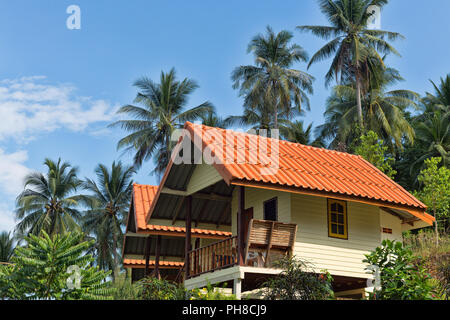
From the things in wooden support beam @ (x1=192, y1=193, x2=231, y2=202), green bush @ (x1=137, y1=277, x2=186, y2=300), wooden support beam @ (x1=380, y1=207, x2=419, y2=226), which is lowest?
green bush @ (x1=137, y1=277, x2=186, y2=300)

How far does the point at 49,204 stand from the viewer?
51375 millimetres

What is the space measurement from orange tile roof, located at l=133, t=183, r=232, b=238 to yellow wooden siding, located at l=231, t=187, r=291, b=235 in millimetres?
2074

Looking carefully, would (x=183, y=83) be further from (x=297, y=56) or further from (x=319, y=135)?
(x=319, y=135)

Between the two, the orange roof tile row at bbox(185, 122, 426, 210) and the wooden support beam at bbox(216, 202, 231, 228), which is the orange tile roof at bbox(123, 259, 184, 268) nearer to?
the wooden support beam at bbox(216, 202, 231, 228)

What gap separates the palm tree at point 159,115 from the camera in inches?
1726

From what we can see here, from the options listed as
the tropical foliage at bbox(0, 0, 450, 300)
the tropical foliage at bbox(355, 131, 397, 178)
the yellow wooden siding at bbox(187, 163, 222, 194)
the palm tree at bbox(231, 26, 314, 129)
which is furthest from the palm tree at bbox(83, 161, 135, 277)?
the yellow wooden siding at bbox(187, 163, 222, 194)

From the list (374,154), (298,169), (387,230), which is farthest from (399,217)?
(374,154)

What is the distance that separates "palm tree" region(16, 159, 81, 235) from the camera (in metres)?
50.0

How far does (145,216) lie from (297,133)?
95.5ft

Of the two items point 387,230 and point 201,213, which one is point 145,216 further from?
point 387,230

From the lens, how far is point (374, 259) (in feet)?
42.9
